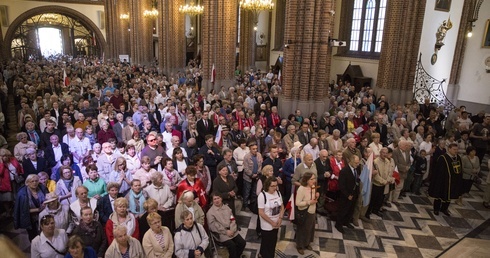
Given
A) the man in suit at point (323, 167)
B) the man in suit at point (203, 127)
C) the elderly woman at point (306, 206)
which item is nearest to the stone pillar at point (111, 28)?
the man in suit at point (203, 127)

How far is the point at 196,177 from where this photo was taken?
661 cm

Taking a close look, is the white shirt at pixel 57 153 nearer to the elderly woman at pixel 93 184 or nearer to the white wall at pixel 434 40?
the elderly woman at pixel 93 184

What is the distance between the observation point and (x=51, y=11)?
37.4 metres

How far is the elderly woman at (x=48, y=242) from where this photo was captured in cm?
473

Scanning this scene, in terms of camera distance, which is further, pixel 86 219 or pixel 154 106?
pixel 154 106

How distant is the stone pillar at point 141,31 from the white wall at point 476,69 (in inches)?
949

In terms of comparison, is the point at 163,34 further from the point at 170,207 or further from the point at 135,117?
the point at 170,207

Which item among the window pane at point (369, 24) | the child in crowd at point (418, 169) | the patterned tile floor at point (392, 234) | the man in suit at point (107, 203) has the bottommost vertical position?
the patterned tile floor at point (392, 234)

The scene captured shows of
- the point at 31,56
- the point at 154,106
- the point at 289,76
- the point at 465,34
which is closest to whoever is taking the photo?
the point at 154,106

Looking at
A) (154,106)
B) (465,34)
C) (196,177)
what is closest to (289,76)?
(154,106)

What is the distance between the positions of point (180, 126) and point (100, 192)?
4.56 m

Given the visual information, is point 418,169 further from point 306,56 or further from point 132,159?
point 132,159

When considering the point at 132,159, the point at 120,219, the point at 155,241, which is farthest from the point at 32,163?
the point at 155,241

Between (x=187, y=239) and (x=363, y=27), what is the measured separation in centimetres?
1899
